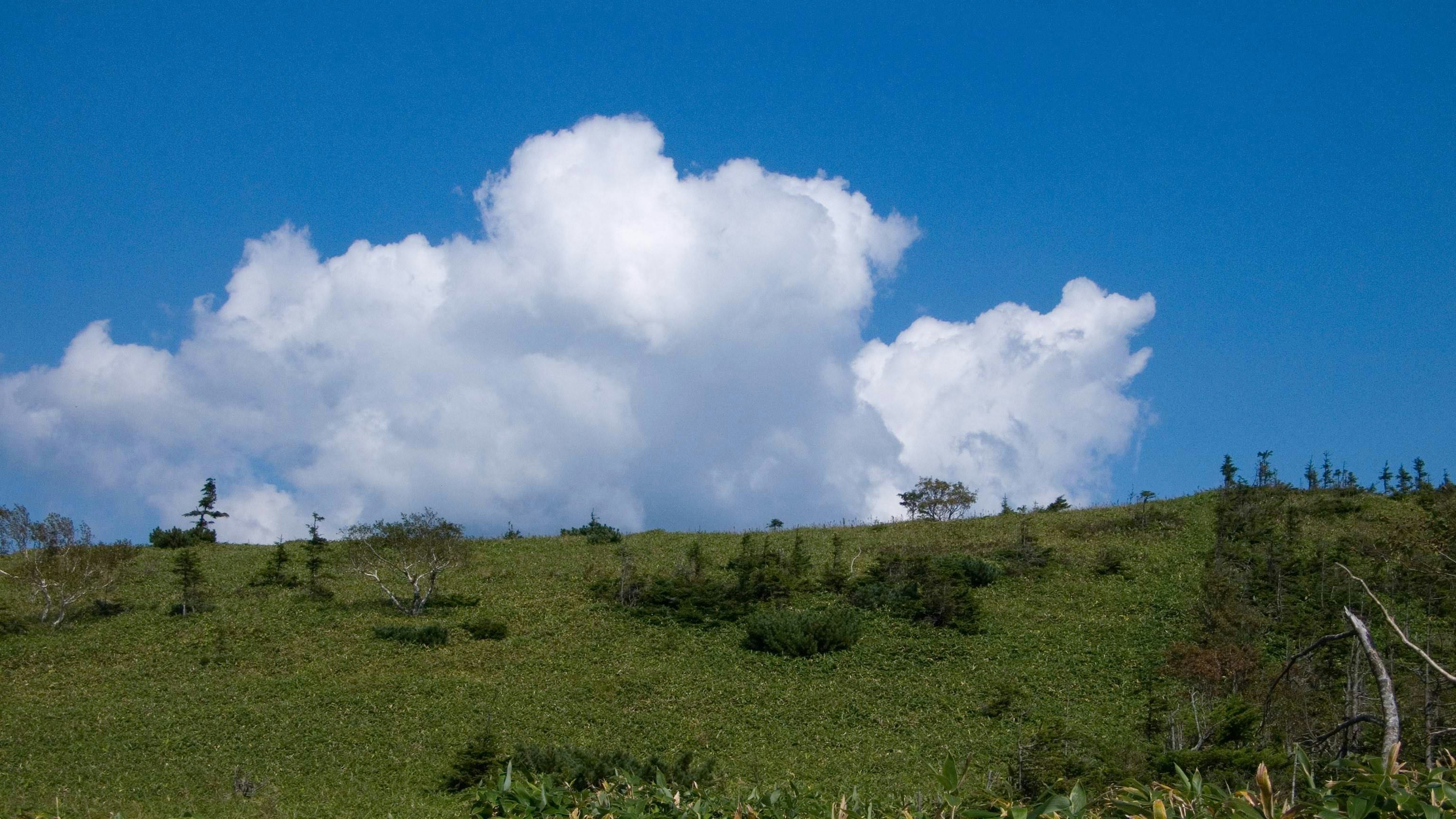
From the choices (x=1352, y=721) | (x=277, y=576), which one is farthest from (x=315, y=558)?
(x=1352, y=721)

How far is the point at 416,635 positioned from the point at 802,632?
33.2 ft

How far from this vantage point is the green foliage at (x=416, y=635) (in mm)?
24688

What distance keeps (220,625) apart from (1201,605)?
1038 inches

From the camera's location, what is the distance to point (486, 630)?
25375mm

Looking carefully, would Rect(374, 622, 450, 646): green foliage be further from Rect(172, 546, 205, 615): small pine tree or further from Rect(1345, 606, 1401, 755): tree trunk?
Rect(1345, 606, 1401, 755): tree trunk

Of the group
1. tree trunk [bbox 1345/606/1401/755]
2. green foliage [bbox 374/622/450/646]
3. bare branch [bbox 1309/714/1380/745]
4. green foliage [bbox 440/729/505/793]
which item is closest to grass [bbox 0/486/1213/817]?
green foliage [bbox 374/622/450/646]

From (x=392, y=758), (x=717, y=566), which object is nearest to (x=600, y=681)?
(x=392, y=758)

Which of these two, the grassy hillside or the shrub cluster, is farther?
the grassy hillside

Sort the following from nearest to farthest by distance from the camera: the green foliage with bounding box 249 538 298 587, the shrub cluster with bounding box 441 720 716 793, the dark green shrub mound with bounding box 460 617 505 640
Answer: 1. the shrub cluster with bounding box 441 720 716 793
2. the dark green shrub mound with bounding box 460 617 505 640
3. the green foliage with bounding box 249 538 298 587

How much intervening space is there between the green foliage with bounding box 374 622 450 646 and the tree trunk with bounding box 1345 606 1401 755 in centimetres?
2472

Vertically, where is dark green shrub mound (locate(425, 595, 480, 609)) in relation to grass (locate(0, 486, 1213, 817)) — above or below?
above

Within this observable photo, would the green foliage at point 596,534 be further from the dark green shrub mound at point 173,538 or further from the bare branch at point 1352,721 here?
the bare branch at point 1352,721

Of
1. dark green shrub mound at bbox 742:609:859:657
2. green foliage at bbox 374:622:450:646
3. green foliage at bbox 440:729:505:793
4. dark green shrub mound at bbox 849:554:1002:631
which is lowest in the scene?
green foliage at bbox 440:729:505:793

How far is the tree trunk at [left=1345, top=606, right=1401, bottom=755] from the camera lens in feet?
7.06
